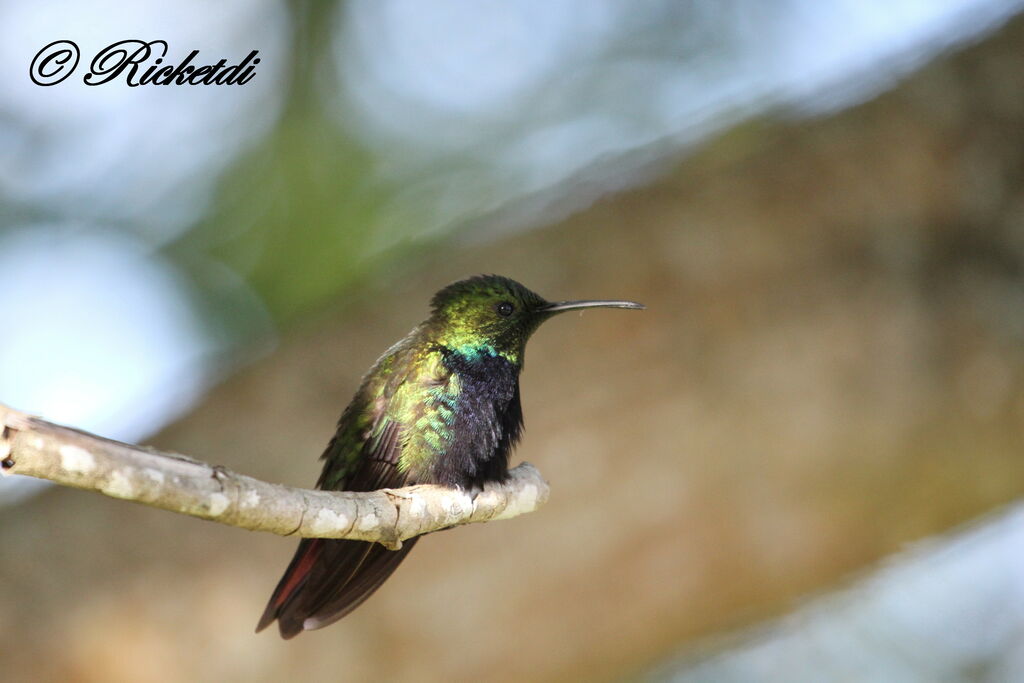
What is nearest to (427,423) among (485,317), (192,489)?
(485,317)

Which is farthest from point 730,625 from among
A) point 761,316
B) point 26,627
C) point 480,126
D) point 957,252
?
point 26,627

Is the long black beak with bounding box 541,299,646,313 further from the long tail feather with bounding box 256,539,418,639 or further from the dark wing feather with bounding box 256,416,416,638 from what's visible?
the long tail feather with bounding box 256,539,418,639

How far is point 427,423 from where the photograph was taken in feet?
6.76

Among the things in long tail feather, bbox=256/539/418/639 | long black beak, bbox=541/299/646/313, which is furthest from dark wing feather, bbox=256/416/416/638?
long black beak, bbox=541/299/646/313

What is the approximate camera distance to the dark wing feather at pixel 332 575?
74.7 inches

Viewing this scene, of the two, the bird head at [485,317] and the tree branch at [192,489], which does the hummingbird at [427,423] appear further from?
the tree branch at [192,489]

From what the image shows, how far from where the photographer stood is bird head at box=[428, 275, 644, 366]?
2168 mm

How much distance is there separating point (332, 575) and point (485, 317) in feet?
1.95

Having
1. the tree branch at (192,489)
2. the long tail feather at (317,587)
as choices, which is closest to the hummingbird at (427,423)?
the long tail feather at (317,587)

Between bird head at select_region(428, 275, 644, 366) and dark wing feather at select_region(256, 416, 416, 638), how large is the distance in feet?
0.76

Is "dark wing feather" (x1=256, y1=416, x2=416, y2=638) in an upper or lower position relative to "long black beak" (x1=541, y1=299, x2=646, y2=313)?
lower

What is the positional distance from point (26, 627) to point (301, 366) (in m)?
1.59

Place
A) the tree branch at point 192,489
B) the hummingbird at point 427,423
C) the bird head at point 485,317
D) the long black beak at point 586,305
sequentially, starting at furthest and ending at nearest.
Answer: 1. the bird head at point 485,317
2. the hummingbird at point 427,423
3. the long black beak at point 586,305
4. the tree branch at point 192,489

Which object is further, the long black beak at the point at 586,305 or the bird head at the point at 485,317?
the bird head at the point at 485,317
